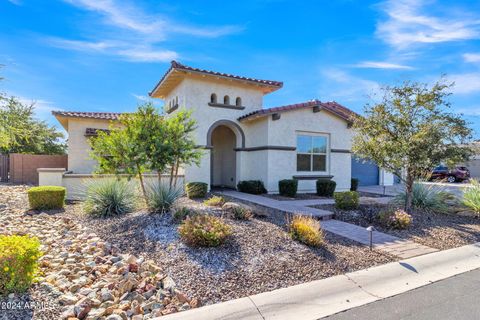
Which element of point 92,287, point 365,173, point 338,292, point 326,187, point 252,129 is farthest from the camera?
point 365,173

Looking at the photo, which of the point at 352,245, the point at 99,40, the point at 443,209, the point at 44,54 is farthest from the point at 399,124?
the point at 44,54

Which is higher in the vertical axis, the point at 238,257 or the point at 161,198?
the point at 161,198

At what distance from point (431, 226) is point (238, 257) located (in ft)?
20.3

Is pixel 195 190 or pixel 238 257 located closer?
pixel 238 257

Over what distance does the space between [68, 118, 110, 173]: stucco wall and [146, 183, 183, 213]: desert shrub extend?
1069cm

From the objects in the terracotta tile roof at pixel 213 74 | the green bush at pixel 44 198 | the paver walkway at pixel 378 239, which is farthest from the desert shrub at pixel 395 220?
the green bush at pixel 44 198

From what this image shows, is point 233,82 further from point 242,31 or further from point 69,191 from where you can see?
point 69,191

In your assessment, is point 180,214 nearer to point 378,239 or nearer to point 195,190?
point 378,239

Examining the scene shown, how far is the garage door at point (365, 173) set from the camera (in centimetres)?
1881

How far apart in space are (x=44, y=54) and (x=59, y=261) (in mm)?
9250

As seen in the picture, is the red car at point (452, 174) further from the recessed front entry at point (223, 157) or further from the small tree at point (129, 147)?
the small tree at point (129, 147)

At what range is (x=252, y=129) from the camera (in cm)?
1435

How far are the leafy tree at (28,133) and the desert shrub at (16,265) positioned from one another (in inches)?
221

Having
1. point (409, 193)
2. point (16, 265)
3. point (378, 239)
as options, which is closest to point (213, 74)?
point (409, 193)
